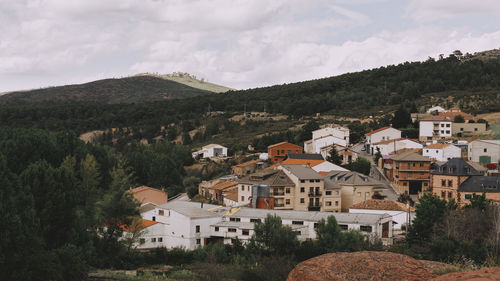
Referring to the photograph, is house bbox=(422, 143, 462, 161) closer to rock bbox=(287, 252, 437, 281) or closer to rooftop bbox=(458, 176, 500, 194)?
rooftop bbox=(458, 176, 500, 194)

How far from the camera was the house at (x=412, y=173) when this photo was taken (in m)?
49.2

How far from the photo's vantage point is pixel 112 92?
6801 inches

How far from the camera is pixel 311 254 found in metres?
33.0

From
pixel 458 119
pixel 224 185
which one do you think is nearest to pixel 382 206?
→ pixel 224 185

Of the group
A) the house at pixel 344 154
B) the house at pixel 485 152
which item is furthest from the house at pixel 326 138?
the house at pixel 485 152

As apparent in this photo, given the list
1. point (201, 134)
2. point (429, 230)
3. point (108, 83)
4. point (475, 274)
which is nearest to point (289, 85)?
point (201, 134)

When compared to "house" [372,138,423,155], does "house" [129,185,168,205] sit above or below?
below

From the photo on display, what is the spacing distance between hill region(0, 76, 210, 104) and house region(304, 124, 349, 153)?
101 m

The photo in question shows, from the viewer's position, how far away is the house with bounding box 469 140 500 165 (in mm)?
53031

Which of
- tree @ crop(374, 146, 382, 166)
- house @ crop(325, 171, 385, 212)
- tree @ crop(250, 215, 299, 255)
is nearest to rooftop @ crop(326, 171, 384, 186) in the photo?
house @ crop(325, 171, 385, 212)

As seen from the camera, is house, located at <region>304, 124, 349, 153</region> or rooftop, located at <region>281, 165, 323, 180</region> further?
house, located at <region>304, 124, 349, 153</region>

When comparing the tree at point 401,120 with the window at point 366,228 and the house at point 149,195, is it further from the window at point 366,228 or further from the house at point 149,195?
the window at point 366,228

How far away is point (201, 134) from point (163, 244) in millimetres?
51434

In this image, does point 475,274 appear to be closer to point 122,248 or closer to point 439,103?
point 122,248
